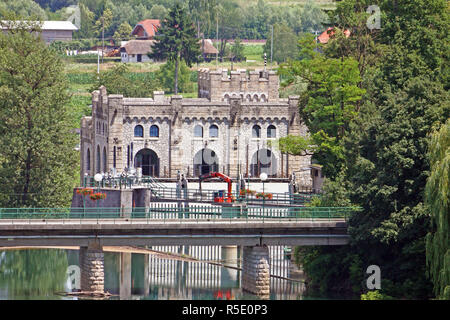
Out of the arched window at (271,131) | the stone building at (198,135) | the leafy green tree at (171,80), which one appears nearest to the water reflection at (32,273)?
the stone building at (198,135)

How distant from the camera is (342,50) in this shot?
359 ft

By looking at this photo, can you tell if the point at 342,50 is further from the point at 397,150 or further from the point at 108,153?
the point at 397,150

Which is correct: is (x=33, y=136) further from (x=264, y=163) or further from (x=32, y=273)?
(x=264, y=163)

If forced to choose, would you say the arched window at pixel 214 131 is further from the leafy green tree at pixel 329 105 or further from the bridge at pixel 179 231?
the bridge at pixel 179 231

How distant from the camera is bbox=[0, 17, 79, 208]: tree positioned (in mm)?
109625

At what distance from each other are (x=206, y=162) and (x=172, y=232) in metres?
37.2

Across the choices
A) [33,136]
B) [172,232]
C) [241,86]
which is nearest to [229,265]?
[172,232]

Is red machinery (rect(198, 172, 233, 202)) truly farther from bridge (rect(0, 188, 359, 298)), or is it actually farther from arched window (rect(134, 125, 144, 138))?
bridge (rect(0, 188, 359, 298))

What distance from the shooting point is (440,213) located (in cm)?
7212

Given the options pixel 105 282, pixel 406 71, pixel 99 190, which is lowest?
pixel 105 282

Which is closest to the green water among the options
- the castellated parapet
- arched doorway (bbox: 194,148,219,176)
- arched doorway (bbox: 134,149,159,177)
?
arched doorway (bbox: 134,149,159,177)

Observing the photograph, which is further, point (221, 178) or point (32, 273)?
point (221, 178)

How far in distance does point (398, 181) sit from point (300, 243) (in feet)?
29.1
